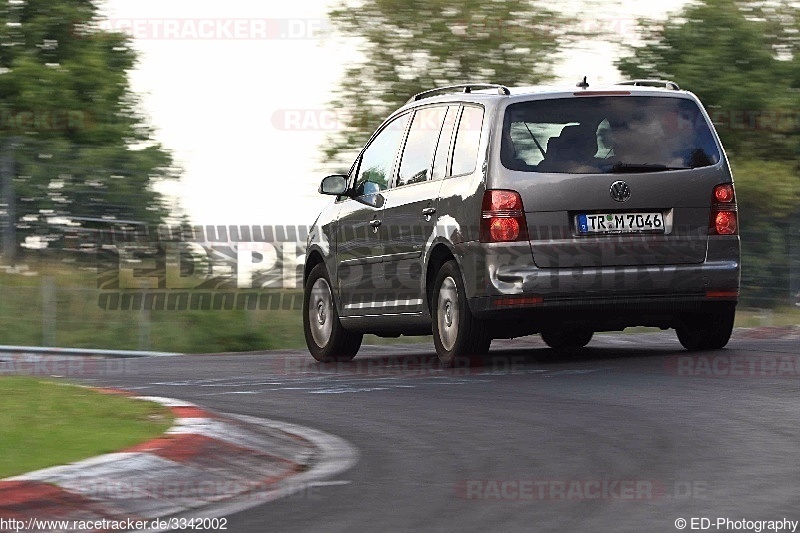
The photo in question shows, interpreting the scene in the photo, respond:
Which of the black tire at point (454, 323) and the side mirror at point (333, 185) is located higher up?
the side mirror at point (333, 185)

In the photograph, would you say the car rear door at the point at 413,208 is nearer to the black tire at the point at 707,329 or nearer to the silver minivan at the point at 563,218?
the silver minivan at the point at 563,218

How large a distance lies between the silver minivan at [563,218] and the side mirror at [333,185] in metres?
1.09

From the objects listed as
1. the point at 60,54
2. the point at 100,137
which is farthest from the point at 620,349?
the point at 60,54

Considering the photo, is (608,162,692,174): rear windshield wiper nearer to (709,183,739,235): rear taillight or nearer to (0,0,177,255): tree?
(709,183,739,235): rear taillight

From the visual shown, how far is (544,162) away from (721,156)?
4.77 feet

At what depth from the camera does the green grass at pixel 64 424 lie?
7661 mm

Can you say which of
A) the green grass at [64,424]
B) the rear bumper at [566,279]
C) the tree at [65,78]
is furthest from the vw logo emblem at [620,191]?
the tree at [65,78]

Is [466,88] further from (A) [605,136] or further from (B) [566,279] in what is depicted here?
(B) [566,279]

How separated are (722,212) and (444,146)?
81.9 inches

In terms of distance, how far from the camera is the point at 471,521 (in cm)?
632

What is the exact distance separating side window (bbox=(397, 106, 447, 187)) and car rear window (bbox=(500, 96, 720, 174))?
1.00 metres

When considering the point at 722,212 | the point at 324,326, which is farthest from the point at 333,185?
the point at 722,212

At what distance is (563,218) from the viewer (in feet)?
40.3

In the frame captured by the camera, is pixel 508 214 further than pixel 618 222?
No
